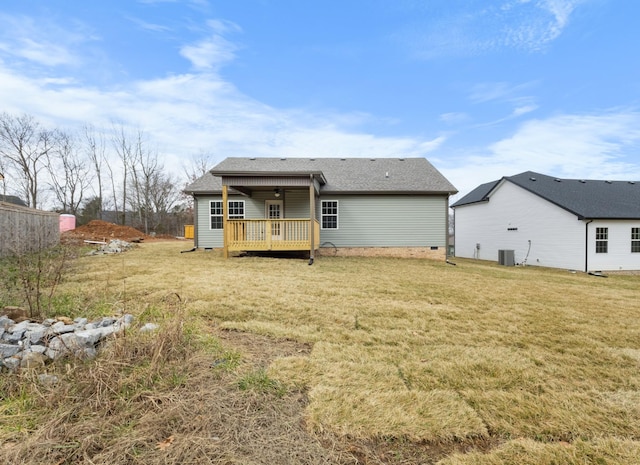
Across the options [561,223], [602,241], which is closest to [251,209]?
[561,223]

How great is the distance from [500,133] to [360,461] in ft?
70.0

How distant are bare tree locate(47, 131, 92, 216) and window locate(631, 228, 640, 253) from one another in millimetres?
40371

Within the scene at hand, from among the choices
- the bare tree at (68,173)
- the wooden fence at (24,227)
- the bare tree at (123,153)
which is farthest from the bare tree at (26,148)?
the wooden fence at (24,227)

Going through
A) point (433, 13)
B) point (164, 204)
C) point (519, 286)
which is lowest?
point (519, 286)

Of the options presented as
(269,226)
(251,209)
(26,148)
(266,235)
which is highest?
(26,148)

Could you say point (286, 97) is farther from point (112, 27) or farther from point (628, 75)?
point (628, 75)

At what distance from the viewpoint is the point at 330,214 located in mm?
12977

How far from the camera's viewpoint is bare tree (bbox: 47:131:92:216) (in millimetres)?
26484

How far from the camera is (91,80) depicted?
50.6 feet

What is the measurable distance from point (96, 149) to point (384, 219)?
98.5 feet

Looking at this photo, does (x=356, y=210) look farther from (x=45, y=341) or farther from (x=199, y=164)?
(x=199, y=164)

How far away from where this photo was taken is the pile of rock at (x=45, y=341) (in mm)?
2422

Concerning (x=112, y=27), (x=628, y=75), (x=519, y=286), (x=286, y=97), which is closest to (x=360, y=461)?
(x=519, y=286)

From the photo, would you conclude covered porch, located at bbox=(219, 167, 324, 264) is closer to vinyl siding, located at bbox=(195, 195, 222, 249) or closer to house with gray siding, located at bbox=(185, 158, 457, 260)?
house with gray siding, located at bbox=(185, 158, 457, 260)
